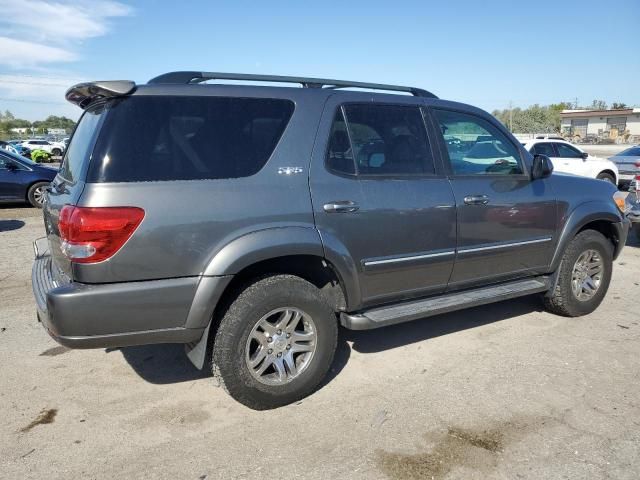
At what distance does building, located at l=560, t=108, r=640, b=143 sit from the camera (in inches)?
2363

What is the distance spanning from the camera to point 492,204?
408cm

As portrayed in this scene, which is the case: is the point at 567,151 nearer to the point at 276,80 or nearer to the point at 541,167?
the point at 541,167

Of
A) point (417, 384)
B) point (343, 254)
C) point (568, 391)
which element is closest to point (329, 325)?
point (343, 254)

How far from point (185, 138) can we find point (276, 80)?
34.6 inches

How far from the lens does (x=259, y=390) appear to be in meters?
3.17

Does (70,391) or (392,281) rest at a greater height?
(392,281)

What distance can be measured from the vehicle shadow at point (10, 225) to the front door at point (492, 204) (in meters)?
8.45

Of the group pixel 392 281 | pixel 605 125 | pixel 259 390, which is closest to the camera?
pixel 259 390

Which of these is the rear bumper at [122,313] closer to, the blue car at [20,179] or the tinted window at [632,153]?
the blue car at [20,179]

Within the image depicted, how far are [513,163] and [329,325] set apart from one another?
222 centimetres

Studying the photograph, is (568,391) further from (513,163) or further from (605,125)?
(605,125)

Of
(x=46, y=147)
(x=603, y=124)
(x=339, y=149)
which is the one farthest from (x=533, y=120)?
(x=339, y=149)

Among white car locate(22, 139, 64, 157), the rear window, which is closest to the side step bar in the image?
the rear window

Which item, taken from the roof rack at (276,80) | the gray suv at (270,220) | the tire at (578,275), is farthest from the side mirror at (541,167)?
the roof rack at (276,80)
